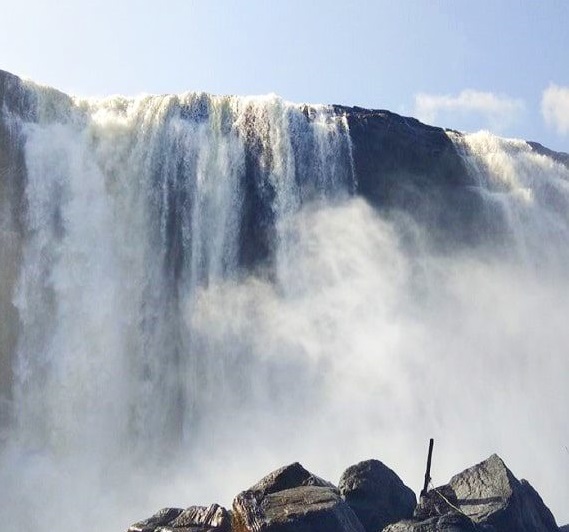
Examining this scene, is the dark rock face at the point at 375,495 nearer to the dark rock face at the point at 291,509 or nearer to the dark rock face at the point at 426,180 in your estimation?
the dark rock face at the point at 291,509

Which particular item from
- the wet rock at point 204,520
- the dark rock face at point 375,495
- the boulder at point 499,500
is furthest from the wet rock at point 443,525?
the wet rock at point 204,520

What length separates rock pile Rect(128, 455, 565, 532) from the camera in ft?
48.9

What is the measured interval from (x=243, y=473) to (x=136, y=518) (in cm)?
406

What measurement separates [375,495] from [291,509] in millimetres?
3853

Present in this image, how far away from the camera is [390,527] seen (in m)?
15.9

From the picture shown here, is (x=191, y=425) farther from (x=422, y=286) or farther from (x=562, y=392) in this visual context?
(x=562, y=392)

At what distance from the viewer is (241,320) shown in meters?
31.3

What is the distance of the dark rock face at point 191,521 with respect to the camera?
634 inches

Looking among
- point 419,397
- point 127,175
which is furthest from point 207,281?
point 419,397

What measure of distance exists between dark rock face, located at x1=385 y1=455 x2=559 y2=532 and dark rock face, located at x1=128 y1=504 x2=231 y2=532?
11.5 ft

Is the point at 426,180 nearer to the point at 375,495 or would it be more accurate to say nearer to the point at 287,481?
the point at 375,495

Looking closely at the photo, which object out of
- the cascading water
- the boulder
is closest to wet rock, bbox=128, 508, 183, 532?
the boulder

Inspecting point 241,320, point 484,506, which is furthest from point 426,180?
point 484,506

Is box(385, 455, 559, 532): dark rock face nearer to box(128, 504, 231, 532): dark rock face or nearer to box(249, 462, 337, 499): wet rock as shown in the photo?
box(249, 462, 337, 499): wet rock
